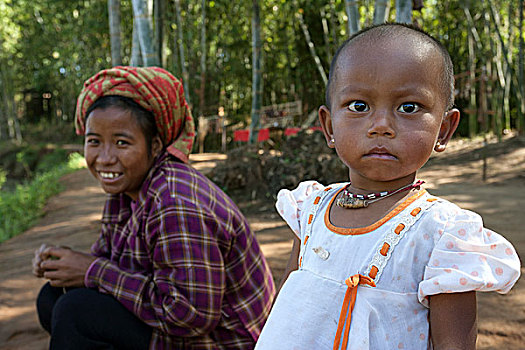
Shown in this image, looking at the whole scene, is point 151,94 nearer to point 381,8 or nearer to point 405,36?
point 405,36

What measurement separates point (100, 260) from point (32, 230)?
4.42 m

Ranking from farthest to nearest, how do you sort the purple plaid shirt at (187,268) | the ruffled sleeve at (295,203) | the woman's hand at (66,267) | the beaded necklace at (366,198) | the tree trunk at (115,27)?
the tree trunk at (115,27)
the woman's hand at (66,267)
the purple plaid shirt at (187,268)
the ruffled sleeve at (295,203)
the beaded necklace at (366,198)

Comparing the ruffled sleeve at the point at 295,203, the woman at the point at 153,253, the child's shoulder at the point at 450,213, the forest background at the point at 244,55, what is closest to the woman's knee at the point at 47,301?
the woman at the point at 153,253

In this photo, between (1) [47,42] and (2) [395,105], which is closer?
(2) [395,105]

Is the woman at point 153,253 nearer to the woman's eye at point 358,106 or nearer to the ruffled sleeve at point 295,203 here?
the ruffled sleeve at point 295,203

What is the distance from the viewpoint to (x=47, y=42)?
19.1 meters

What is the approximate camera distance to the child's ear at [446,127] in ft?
3.60

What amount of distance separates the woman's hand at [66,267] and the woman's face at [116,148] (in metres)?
0.28

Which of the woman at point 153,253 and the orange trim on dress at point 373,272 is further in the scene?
the woman at point 153,253

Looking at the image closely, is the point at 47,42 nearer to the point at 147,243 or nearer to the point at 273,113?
the point at 273,113

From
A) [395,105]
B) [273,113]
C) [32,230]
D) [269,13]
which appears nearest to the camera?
[395,105]

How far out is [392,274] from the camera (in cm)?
100

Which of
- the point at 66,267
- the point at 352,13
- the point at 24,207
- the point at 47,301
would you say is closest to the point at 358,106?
the point at 66,267

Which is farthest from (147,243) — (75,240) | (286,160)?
(286,160)
